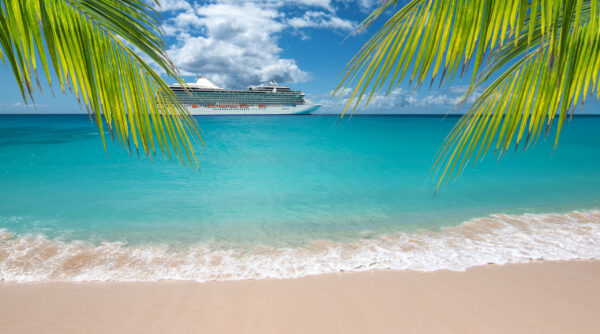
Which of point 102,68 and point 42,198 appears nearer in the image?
point 102,68

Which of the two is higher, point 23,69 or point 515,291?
point 23,69

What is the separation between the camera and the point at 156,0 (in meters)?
0.80

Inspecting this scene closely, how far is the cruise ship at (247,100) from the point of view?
5894cm

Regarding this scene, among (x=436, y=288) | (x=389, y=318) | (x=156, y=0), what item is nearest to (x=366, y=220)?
(x=436, y=288)

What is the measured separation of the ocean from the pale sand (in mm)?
238

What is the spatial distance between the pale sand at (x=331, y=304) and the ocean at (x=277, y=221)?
238mm

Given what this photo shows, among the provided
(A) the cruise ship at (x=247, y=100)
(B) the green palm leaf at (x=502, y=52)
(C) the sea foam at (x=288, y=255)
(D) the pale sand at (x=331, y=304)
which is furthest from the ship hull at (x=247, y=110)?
(B) the green palm leaf at (x=502, y=52)

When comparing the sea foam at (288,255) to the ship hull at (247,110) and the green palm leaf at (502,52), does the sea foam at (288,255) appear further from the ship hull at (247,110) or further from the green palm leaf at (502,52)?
the ship hull at (247,110)

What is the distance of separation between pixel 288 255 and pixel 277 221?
1564 millimetres

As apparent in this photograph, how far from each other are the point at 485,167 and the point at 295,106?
59.1m

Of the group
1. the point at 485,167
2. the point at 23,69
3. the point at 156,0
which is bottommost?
the point at 485,167

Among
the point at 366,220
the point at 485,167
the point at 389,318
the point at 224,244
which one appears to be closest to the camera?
the point at 389,318

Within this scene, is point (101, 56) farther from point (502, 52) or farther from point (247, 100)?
point (247, 100)

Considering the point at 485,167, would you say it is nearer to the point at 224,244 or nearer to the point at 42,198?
the point at 224,244
